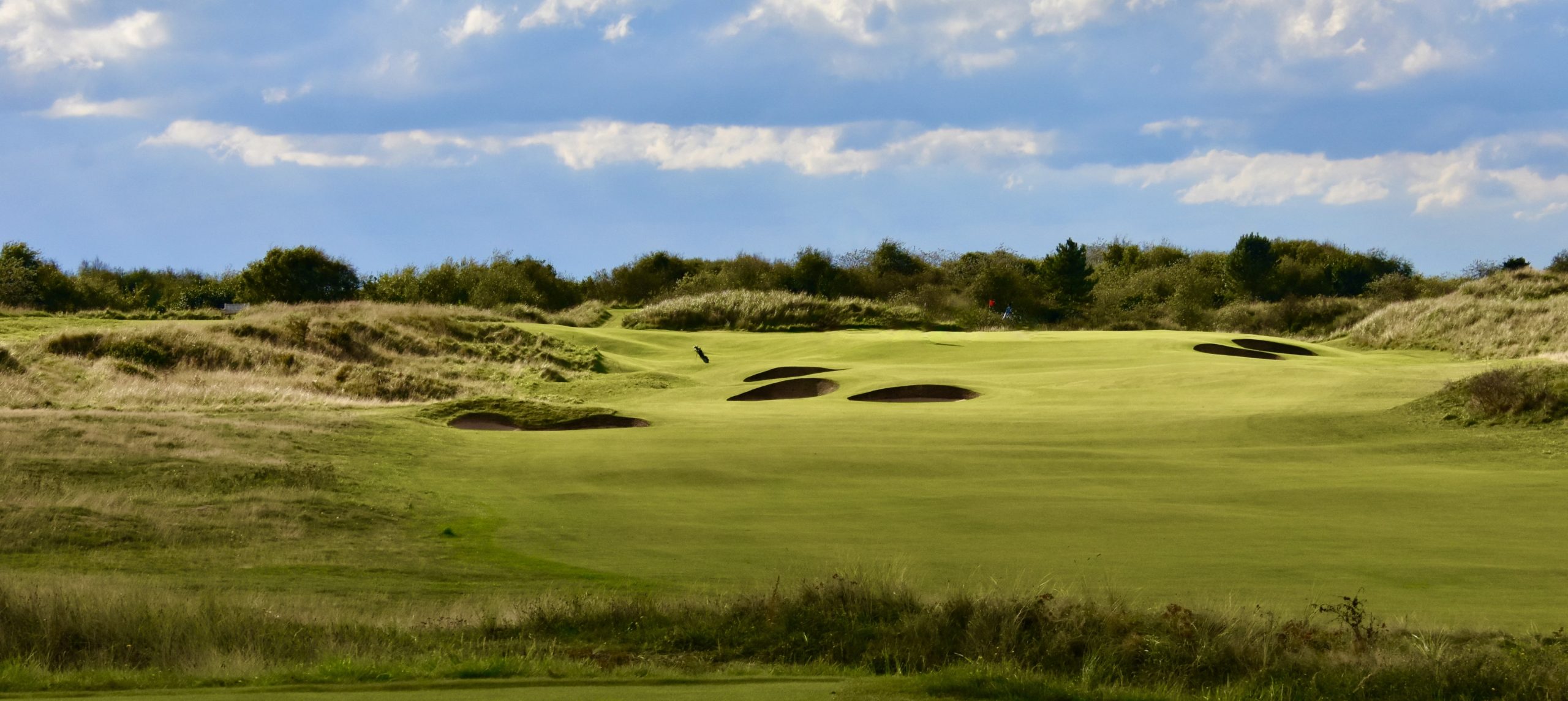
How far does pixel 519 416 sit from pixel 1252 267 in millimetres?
55777

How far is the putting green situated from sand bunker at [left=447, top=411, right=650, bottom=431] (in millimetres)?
1212

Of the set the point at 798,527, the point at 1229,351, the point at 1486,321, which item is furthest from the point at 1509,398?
the point at 1486,321

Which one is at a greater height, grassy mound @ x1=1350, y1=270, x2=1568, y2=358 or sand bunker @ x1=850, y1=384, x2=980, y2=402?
grassy mound @ x1=1350, y1=270, x2=1568, y2=358

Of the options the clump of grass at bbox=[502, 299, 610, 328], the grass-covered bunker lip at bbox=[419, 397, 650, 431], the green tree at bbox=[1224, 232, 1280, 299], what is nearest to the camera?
the grass-covered bunker lip at bbox=[419, 397, 650, 431]

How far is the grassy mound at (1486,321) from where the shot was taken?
38.0 meters

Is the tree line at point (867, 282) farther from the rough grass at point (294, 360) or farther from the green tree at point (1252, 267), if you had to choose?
the rough grass at point (294, 360)

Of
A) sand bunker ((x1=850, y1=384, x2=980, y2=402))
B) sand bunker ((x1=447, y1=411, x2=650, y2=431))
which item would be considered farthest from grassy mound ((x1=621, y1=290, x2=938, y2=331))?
sand bunker ((x1=447, y1=411, x2=650, y2=431))

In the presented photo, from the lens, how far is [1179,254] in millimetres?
85125

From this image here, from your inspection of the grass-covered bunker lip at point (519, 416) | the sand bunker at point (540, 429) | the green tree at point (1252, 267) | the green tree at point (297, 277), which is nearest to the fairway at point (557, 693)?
the grass-covered bunker lip at point (519, 416)

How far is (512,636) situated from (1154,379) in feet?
74.2

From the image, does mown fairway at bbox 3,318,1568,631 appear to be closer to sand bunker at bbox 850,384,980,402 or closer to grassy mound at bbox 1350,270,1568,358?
sand bunker at bbox 850,384,980,402

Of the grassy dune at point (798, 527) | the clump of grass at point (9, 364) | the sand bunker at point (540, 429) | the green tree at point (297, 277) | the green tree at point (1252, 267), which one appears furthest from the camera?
the green tree at point (1252, 267)

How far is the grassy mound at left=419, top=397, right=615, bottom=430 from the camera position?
24.6 metres

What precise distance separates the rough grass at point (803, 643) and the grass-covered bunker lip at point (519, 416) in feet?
46.6
